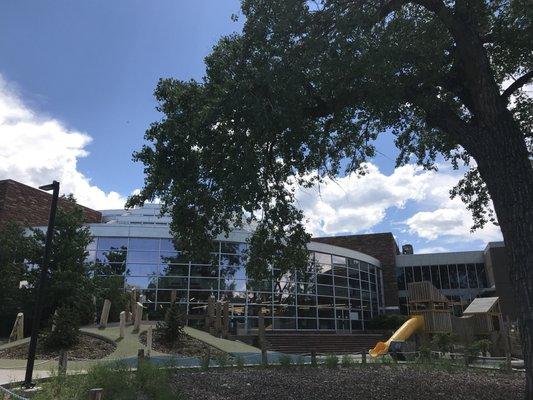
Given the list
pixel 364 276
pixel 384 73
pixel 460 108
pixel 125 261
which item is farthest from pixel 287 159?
pixel 364 276

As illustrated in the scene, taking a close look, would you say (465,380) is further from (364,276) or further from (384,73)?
(364,276)

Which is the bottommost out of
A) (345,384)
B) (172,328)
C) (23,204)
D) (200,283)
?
(345,384)

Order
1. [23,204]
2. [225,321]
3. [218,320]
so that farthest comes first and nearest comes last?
[23,204], [225,321], [218,320]

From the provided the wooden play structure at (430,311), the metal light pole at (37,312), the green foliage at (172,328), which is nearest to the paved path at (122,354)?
the green foliage at (172,328)

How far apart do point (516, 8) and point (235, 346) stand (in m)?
16.7

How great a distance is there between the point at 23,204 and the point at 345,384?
3529 centimetres

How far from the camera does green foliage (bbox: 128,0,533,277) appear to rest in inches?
400

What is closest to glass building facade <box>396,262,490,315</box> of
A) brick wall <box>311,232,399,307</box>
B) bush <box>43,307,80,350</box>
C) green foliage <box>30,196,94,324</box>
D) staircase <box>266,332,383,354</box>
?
brick wall <box>311,232,399,307</box>

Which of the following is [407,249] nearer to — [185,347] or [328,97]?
[185,347]

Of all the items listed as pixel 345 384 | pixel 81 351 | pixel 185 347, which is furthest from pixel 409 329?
pixel 345 384

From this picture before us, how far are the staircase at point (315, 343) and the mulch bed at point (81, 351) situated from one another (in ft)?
33.9

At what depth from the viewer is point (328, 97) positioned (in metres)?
11.5

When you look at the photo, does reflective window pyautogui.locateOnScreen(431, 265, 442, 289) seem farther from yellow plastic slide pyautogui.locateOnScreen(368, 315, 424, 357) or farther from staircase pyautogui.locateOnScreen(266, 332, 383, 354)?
yellow plastic slide pyautogui.locateOnScreen(368, 315, 424, 357)

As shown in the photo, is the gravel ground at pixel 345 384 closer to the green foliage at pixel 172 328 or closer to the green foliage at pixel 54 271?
the green foliage at pixel 172 328
